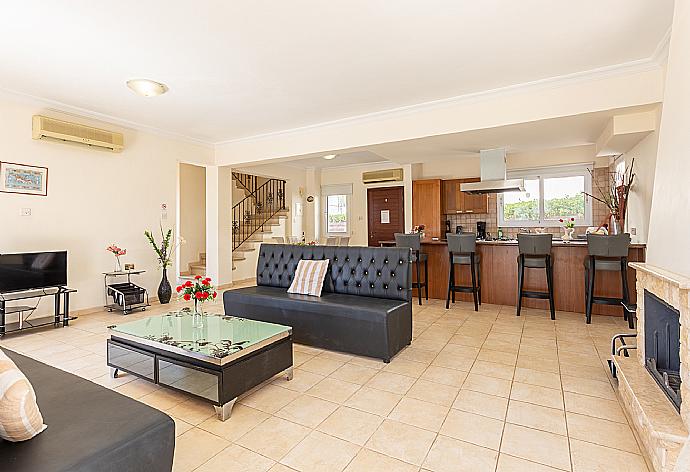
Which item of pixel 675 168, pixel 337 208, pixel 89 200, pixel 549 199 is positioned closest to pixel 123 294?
pixel 89 200

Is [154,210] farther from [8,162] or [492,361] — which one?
[492,361]

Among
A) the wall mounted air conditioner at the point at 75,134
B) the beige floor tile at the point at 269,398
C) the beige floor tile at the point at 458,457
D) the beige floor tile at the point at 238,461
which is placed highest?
the wall mounted air conditioner at the point at 75,134

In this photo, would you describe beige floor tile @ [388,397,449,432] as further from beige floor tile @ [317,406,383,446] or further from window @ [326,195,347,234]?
window @ [326,195,347,234]

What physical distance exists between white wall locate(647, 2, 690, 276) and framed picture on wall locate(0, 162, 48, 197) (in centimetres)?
628

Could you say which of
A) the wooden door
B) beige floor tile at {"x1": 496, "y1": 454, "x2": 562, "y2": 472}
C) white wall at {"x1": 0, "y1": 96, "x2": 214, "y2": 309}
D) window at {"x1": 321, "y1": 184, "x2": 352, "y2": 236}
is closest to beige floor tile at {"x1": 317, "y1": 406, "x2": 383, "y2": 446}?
beige floor tile at {"x1": 496, "y1": 454, "x2": 562, "y2": 472}

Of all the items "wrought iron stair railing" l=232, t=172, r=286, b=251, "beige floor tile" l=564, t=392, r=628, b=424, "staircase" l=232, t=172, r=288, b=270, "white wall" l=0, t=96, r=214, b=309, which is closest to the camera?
"beige floor tile" l=564, t=392, r=628, b=424

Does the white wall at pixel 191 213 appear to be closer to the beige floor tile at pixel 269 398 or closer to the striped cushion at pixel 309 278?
the striped cushion at pixel 309 278

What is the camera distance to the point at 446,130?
4.78m

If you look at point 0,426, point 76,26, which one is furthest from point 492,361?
point 76,26

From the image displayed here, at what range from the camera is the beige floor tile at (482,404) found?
7.93 ft

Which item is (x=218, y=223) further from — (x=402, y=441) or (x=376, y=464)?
(x=376, y=464)

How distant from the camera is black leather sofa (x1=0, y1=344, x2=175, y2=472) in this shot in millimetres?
1175

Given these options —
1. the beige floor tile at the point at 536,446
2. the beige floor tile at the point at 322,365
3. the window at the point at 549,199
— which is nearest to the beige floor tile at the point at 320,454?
the beige floor tile at the point at 536,446

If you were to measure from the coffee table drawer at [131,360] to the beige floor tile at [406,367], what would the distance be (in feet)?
6.07
